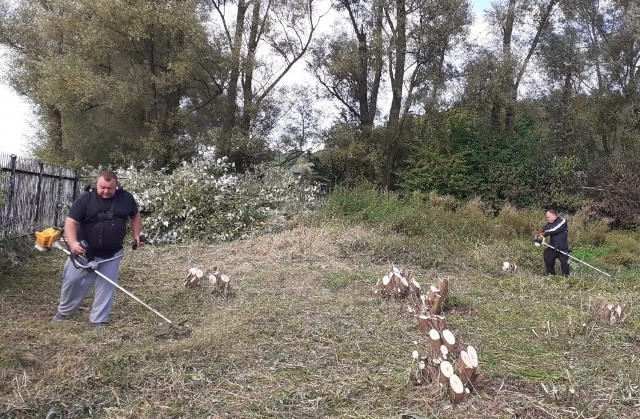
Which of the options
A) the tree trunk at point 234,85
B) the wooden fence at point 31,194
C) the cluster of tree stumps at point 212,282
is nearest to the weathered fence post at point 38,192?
the wooden fence at point 31,194

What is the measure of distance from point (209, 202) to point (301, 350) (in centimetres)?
800

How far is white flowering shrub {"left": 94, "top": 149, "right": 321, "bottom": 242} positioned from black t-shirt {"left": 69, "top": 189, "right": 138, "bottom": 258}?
597 cm

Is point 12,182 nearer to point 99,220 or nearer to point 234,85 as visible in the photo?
point 99,220

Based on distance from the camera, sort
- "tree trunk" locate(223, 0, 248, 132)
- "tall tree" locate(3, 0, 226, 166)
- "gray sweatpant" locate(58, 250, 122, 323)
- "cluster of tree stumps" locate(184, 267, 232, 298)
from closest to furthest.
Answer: "gray sweatpant" locate(58, 250, 122, 323) < "cluster of tree stumps" locate(184, 267, 232, 298) < "tall tree" locate(3, 0, 226, 166) < "tree trunk" locate(223, 0, 248, 132)

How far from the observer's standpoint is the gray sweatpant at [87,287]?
4949 millimetres

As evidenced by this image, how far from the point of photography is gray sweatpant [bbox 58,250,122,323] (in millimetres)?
4949

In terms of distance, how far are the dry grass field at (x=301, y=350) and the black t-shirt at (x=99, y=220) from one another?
0.71 meters

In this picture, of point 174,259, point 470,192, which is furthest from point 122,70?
point 470,192

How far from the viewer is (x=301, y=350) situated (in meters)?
4.15

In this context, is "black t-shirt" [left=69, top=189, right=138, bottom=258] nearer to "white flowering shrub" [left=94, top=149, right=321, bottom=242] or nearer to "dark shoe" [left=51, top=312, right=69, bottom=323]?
"dark shoe" [left=51, top=312, right=69, bottom=323]

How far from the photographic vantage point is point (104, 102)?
47.0 feet

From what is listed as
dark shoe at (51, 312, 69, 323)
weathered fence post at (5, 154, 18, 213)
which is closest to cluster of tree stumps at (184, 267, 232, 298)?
dark shoe at (51, 312, 69, 323)

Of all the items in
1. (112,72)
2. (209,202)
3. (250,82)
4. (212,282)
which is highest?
(250,82)

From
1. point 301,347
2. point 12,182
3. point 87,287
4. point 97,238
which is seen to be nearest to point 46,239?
point 97,238
